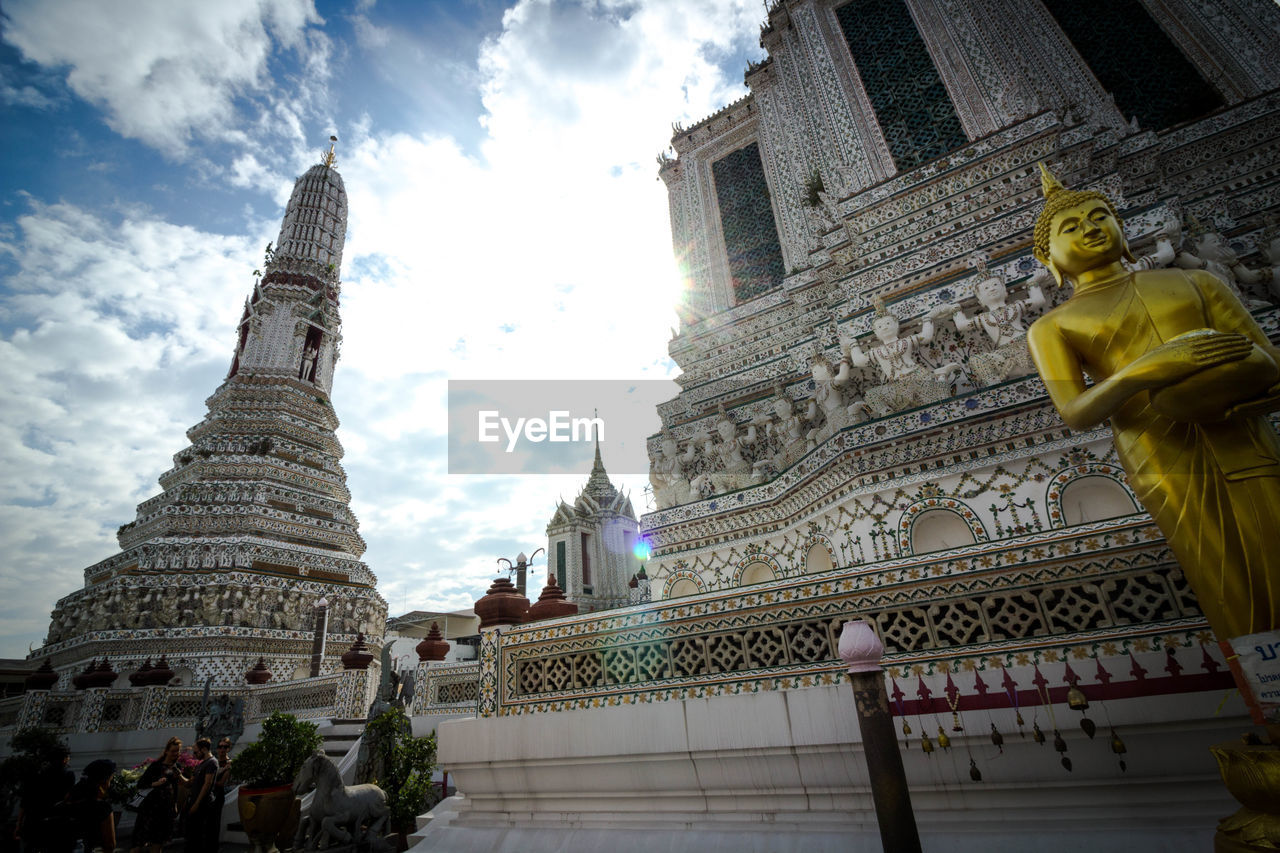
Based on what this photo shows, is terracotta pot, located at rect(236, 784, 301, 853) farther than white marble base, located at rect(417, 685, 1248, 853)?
Yes

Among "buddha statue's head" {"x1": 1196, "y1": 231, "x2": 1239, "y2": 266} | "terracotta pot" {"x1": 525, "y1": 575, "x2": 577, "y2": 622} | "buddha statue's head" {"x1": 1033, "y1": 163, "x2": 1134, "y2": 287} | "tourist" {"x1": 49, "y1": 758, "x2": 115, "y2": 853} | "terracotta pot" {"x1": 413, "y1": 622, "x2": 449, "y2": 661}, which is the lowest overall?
"tourist" {"x1": 49, "y1": 758, "x2": 115, "y2": 853}

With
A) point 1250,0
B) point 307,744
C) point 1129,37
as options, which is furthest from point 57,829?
point 1250,0

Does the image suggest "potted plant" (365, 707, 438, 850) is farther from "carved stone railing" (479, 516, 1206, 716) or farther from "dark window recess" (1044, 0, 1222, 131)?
"dark window recess" (1044, 0, 1222, 131)

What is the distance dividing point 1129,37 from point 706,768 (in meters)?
16.4

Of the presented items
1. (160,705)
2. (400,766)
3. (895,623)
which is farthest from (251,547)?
(895,623)

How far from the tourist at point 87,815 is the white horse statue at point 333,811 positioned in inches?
52.9

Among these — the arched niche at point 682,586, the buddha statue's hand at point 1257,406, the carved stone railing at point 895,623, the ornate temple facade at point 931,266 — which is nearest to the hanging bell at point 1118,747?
the carved stone railing at point 895,623

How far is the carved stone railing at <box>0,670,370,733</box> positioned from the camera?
1173 cm

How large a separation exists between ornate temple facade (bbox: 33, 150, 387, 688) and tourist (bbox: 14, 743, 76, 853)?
433 inches

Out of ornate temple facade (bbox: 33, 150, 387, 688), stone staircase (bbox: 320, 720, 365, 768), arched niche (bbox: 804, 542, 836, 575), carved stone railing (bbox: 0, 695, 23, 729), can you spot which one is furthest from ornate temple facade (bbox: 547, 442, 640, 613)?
arched niche (bbox: 804, 542, 836, 575)

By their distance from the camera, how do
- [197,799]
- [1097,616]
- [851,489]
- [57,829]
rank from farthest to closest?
[851,489] < [197,799] < [57,829] < [1097,616]

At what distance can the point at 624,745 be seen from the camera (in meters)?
3.51

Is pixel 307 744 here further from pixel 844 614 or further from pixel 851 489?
pixel 851 489

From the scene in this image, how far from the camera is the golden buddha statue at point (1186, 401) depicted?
2.25m
